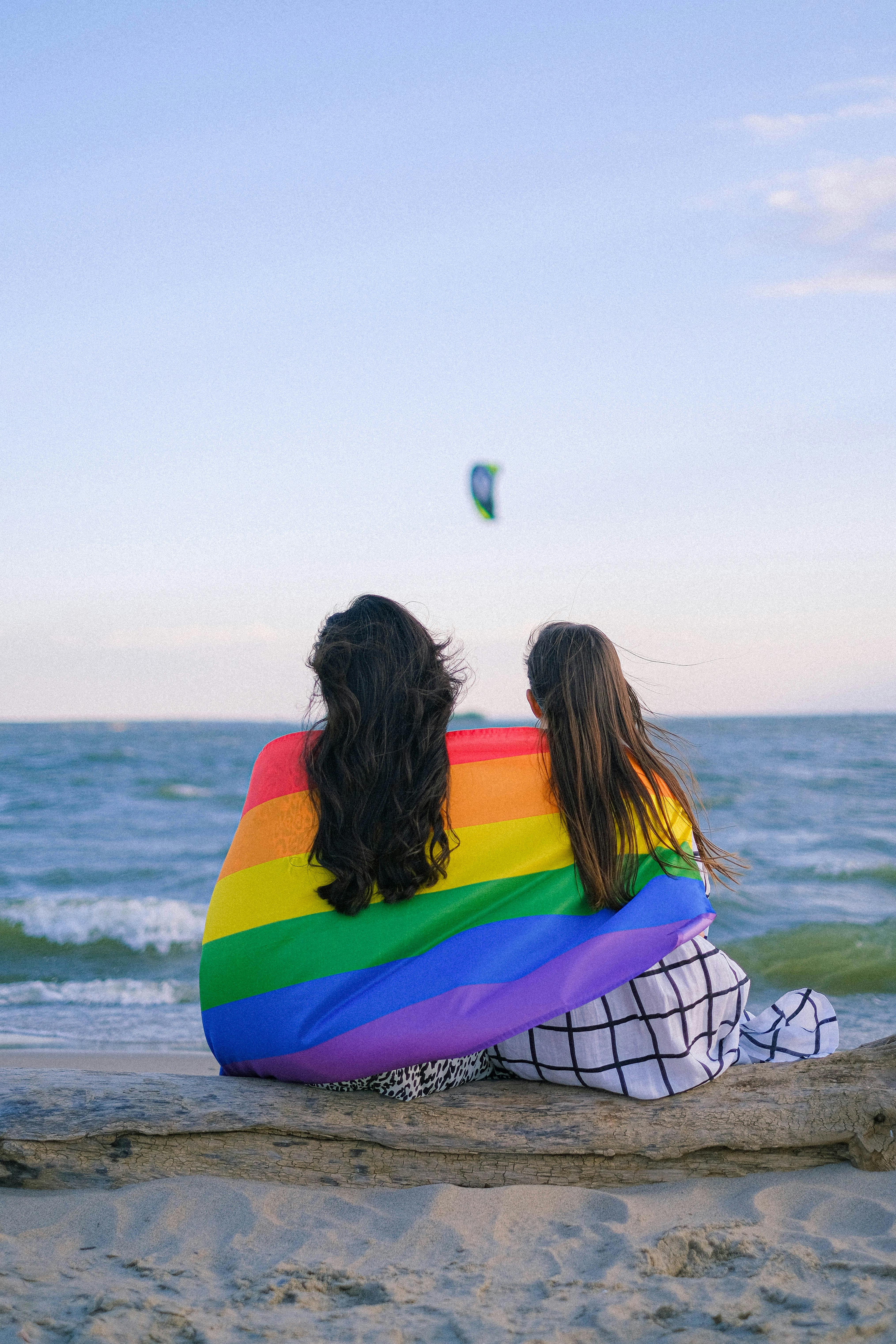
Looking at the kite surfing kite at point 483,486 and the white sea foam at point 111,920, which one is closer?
the kite surfing kite at point 483,486

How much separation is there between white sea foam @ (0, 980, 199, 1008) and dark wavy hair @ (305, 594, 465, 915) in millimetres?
3648

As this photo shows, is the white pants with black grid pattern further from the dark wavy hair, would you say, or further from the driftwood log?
the dark wavy hair

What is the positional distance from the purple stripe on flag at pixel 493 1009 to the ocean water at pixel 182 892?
2.23 feet

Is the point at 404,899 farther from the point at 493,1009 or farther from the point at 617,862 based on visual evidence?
the point at 617,862

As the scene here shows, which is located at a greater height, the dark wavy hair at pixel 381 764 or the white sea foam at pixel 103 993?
the dark wavy hair at pixel 381 764

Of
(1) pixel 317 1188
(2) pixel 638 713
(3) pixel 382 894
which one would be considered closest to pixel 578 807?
(2) pixel 638 713

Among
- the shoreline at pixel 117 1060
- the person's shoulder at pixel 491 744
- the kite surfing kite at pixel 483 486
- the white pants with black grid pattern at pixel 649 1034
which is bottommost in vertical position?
the shoreline at pixel 117 1060

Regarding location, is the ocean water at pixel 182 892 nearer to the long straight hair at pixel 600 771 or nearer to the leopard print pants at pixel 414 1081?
the long straight hair at pixel 600 771

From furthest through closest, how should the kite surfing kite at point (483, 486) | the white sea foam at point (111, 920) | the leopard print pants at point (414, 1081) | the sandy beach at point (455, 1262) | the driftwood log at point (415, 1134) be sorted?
the white sea foam at point (111, 920)
the kite surfing kite at point (483, 486)
the leopard print pants at point (414, 1081)
the driftwood log at point (415, 1134)
the sandy beach at point (455, 1262)

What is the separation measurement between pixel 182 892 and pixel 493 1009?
23.9 ft

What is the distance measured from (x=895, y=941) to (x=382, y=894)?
18.9ft

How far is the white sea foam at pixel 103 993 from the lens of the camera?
5758mm

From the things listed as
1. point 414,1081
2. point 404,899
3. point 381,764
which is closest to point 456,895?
point 404,899

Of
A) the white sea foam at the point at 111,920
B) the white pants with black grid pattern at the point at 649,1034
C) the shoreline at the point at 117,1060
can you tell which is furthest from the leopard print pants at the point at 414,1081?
the white sea foam at the point at 111,920
